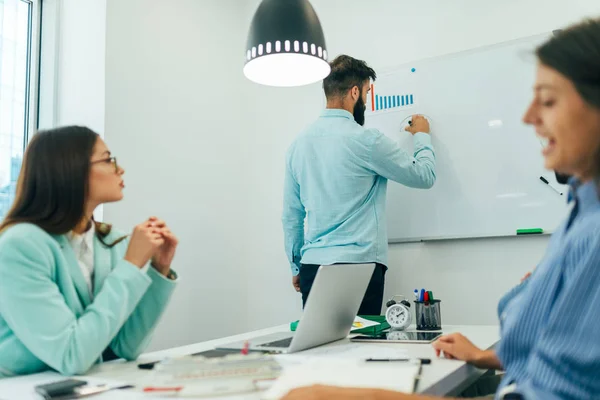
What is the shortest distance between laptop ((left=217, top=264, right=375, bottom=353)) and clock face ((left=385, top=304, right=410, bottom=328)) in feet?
0.56

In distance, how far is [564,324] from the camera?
751 mm

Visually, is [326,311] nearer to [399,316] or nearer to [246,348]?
[246,348]

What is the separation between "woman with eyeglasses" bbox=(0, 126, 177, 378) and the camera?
117 centimetres

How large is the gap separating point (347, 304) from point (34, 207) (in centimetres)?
84

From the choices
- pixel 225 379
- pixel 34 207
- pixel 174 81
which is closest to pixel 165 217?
pixel 174 81

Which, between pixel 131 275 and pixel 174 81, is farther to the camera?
pixel 174 81

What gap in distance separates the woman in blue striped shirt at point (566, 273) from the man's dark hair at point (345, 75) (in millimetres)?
1641

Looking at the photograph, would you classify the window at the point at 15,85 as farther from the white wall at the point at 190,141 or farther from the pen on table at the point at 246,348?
the pen on table at the point at 246,348

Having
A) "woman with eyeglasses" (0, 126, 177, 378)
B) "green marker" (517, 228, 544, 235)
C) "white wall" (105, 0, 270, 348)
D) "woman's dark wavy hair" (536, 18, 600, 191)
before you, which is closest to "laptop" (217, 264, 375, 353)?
"woman with eyeglasses" (0, 126, 177, 378)

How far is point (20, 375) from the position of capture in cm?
122

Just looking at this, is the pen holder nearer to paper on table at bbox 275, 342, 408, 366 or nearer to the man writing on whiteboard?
paper on table at bbox 275, 342, 408, 366

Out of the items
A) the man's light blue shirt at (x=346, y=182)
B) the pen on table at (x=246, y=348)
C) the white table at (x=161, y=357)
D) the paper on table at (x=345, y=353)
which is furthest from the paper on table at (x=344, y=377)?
the man's light blue shirt at (x=346, y=182)

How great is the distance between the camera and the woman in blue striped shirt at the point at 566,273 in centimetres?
74

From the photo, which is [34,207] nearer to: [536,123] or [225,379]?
[225,379]
